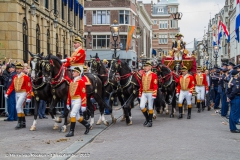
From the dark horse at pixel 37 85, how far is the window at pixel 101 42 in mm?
42855

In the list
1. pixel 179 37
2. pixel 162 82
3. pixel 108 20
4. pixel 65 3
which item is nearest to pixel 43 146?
pixel 162 82

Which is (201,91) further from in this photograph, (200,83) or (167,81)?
(167,81)

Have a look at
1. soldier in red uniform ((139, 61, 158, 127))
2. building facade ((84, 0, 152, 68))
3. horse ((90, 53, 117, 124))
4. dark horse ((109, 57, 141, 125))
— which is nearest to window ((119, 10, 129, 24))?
building facade ((84, 0, 152, 68))

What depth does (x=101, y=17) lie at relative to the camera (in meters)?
56.6

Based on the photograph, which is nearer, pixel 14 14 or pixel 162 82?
pixel 162 82

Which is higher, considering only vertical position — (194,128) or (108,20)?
(108,20)

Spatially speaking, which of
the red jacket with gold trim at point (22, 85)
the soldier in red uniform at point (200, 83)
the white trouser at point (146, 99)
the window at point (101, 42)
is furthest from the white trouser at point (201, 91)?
the window at point (101, 42)

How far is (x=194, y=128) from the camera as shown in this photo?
13344 mm

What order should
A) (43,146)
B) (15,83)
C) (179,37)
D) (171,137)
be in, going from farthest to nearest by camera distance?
(179,37), (15,83), (171,137), (43,146)

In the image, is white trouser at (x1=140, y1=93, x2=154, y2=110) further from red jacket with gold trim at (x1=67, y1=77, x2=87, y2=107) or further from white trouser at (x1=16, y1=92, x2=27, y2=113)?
white trouser at (x1=16, y1=92, x2=27, y2=113)

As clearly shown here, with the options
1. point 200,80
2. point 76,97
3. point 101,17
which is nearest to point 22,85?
point 76,97

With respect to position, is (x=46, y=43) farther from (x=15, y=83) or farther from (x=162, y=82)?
(x=15, y=83)

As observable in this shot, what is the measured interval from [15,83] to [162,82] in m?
6.66

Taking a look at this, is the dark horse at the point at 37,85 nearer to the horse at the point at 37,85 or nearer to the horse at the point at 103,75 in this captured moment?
the horse at the point at 37,85
